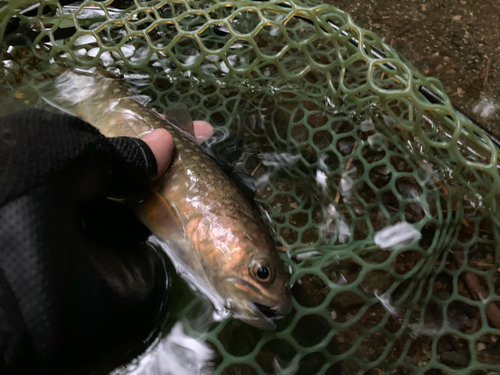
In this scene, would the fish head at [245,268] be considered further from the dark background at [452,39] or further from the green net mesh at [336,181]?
the dark background at [452,39]

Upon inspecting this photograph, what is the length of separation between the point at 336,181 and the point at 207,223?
1.01m

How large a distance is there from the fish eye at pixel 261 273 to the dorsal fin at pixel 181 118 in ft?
3.25

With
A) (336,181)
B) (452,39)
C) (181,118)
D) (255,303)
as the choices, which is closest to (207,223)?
(255,303)

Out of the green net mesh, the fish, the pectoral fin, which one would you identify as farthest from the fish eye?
the pectoral fin

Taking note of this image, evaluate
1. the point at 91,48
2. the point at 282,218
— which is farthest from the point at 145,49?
the point at 282,218

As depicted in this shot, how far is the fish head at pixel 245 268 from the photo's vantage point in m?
1.40

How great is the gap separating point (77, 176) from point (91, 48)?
1.68 m

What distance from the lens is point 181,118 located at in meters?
2.05

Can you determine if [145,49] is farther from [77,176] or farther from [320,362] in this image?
[320,362]

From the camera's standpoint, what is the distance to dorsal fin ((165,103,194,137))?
6.69 ft

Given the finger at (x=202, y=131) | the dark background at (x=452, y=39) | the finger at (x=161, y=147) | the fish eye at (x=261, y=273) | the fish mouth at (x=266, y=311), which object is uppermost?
the dark background at (x=452, y=39)

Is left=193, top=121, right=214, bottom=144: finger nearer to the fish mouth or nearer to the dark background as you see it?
the fish mouth

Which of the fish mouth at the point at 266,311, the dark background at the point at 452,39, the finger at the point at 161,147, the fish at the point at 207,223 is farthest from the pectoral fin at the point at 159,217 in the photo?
the dark background at the point at 452,39

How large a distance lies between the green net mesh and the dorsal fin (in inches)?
12.5
